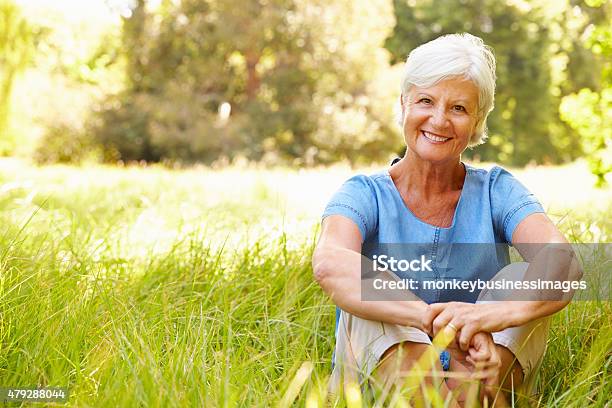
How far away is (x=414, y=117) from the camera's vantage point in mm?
2465

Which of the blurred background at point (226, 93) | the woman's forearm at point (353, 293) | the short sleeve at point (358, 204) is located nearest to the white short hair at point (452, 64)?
the short sleeve at point (358, 204)

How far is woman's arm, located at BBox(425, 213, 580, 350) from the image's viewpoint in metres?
2.03

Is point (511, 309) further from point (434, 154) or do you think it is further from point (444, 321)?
point (434, 154)

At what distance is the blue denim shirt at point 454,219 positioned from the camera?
8.02ft

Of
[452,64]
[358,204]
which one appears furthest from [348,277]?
[452,64]

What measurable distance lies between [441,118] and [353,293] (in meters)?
0.68

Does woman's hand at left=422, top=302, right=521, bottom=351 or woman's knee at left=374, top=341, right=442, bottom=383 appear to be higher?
woman's hand at left=422, top=302, right=521, bottom=351

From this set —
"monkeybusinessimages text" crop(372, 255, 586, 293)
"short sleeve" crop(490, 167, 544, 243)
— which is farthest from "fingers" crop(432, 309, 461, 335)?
"short sleeve" crop(490, 167, 544, 243)

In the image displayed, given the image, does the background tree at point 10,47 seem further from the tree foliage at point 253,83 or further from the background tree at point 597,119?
the background tree at point 597,119

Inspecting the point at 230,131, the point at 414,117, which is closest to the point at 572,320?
the point at 414,117

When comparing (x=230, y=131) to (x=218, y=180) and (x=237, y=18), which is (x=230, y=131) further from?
(x=218, y=180)

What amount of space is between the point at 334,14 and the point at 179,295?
547 inches

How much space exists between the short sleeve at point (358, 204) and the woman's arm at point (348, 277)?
0.03 m

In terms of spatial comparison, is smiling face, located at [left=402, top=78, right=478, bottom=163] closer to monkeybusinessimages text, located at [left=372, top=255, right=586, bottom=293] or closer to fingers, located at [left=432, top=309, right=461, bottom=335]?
monkeybusinessimages text, located at [left=372, top=255, right=586, bottom=293]
